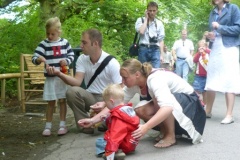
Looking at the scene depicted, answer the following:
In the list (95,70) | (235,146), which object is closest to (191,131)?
(235,146)

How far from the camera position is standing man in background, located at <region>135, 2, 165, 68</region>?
7.05 meters

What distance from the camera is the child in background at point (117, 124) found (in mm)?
3669

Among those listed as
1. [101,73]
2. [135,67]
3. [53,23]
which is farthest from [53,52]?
[135,67]

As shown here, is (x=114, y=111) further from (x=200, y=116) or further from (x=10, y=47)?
(x=10, y=47)

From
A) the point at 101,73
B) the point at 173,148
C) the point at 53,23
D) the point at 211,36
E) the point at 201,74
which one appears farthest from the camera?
the point at 201,74

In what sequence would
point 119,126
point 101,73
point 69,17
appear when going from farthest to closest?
point 69,17 → point 101,73 → point 119,126

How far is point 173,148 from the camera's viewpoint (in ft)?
13.9

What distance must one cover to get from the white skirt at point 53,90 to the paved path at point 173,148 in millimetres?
521

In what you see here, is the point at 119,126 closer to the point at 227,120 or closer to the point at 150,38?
the point at 227,120

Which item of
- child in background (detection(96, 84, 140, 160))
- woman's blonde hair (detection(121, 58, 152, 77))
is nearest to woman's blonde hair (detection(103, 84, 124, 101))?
child in background (detection(96, 84, 140, 160))

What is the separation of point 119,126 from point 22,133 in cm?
243

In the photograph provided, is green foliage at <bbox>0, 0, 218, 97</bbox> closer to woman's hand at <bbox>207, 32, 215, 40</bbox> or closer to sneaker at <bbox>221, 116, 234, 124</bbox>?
woman's hand at <bbox>207, 32, 215, 40</bbox>

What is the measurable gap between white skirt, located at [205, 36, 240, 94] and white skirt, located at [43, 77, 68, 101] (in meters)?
2.08

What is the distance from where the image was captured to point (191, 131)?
4.22 metres
